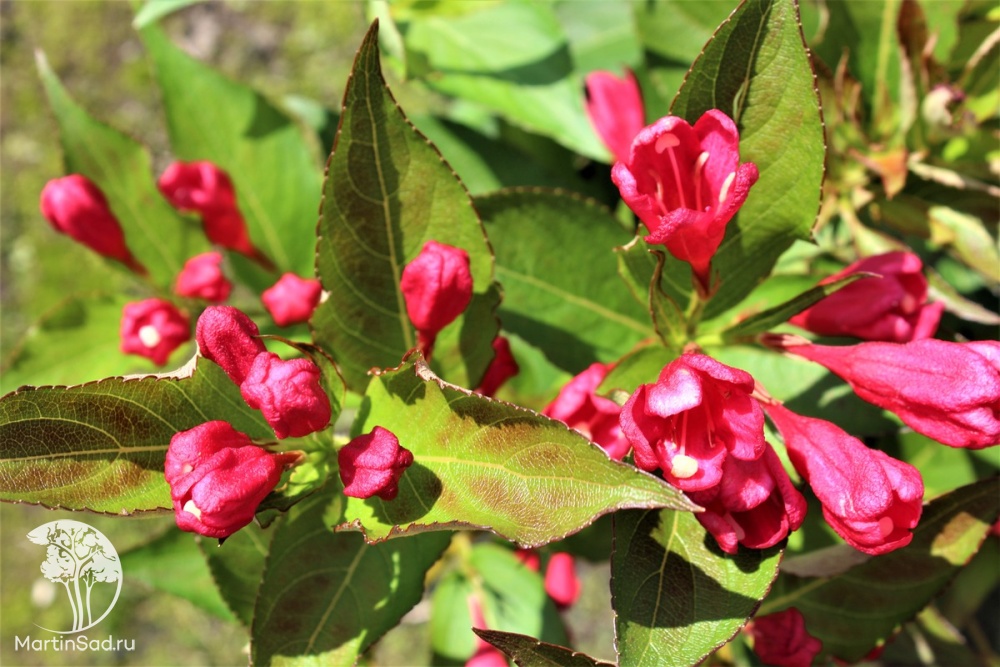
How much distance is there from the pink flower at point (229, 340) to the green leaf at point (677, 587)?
459 mm

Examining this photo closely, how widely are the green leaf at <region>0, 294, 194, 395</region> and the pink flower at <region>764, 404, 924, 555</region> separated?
1.11 metres

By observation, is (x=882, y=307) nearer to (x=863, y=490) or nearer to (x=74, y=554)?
(x=863, y=490)

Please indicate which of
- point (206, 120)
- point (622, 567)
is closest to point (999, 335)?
point (622, 567)

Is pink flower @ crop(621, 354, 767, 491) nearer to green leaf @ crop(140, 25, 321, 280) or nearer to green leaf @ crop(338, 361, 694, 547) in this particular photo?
green leaf @ crop(338, 361, 694, 547)

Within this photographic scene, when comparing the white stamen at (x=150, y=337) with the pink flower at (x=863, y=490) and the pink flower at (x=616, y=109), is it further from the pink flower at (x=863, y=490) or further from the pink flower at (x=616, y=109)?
the pink flower at (x=863, y=490)

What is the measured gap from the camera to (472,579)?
76.9 inches

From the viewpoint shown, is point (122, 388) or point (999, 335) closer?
point (122, 388)

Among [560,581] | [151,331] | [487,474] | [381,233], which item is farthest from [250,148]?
[560,581]

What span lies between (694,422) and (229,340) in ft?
1.69

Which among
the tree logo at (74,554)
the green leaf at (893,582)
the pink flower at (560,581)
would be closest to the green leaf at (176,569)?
the tree logo at (74,554)

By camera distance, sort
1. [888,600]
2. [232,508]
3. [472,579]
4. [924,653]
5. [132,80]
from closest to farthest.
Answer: [232,508], [888,600], [924,653], [472,579], [132,80]

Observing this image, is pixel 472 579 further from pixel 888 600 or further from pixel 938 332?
pixel 938 332

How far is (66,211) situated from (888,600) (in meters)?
1.51

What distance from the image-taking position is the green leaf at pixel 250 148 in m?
1.65
